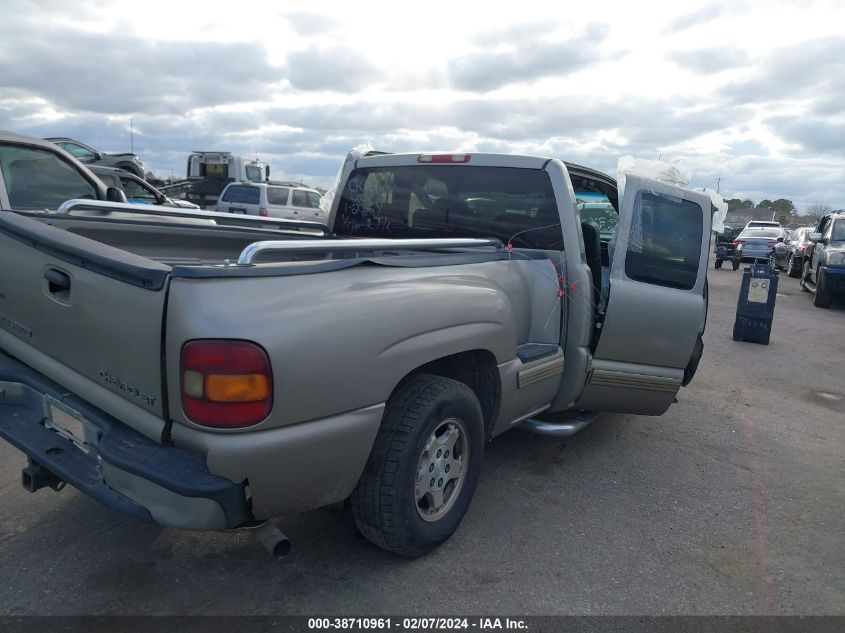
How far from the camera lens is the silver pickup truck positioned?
2.20m

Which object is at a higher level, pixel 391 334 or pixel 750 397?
pixel 391 334

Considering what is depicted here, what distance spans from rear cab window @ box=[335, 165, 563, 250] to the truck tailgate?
2.28 m

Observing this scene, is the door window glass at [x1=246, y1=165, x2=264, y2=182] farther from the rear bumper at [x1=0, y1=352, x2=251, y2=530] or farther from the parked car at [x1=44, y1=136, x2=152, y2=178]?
the rear bumper at [x1=0, y1=352, x2=251, y2=530]

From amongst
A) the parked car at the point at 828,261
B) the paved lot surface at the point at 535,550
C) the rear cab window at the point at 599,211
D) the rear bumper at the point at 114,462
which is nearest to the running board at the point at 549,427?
the paved lot surface at the point at 535,550

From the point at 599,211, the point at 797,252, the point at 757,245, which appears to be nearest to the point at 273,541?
the point at 599,211

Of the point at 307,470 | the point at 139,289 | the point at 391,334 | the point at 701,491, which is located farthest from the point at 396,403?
the point at 701,491

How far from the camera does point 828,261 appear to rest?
1231 centimetres

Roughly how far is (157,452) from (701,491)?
130 inches

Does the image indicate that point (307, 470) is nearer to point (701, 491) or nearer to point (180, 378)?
point (180, 378)

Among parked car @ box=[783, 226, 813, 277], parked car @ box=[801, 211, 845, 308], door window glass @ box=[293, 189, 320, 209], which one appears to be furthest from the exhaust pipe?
parked car @ box=[783, 226, 813, 277]

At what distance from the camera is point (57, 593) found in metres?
2.70

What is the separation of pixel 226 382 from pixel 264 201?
1643 cm

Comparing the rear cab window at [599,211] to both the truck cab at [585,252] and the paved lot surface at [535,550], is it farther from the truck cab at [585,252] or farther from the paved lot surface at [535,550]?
the paved lot surface at [535,550]

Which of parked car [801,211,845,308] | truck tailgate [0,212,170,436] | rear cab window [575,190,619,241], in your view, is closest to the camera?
truck tailgate [0,212,170,436]
